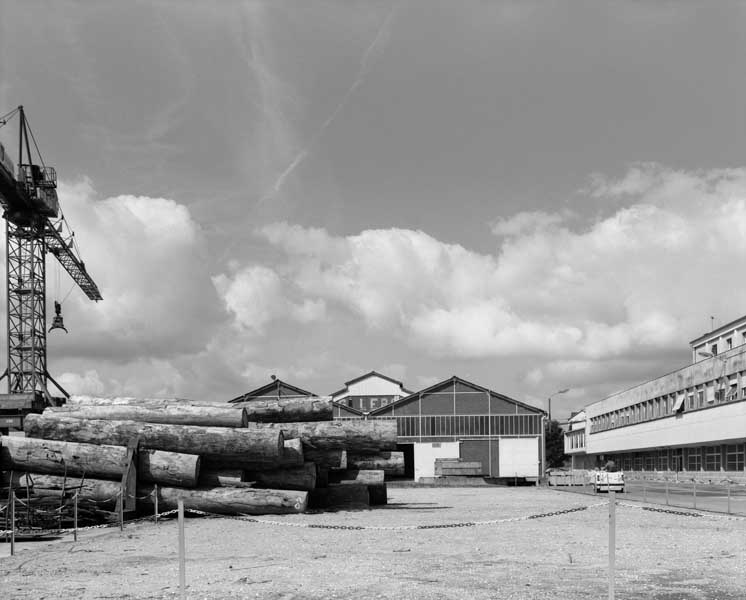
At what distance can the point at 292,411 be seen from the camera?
74.8ft

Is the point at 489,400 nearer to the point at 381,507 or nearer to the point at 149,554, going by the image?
the point at 381,507

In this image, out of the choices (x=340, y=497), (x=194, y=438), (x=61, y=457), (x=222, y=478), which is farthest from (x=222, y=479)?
(x=340, y=497)

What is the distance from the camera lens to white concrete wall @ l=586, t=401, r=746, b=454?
52.9 meters

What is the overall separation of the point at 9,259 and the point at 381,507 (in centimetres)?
5087

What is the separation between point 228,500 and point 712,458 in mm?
47960

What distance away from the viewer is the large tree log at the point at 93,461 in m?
19.5

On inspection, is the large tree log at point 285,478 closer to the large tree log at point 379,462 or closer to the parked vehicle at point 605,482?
the large tree log at point 379,462

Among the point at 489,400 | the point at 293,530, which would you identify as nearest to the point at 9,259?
the point at 489,400

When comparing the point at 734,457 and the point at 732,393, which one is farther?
the point at 734,457

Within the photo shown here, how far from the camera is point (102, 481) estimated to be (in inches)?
770

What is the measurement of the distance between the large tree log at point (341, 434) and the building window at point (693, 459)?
150ft

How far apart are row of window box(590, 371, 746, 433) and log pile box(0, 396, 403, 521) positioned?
38666 mm

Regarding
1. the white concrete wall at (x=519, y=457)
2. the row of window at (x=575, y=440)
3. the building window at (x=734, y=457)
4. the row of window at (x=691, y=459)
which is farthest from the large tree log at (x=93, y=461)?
the row of window at (x=575, y=440)

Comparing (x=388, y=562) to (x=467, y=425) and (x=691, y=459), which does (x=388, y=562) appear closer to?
(x=467, y=425)
